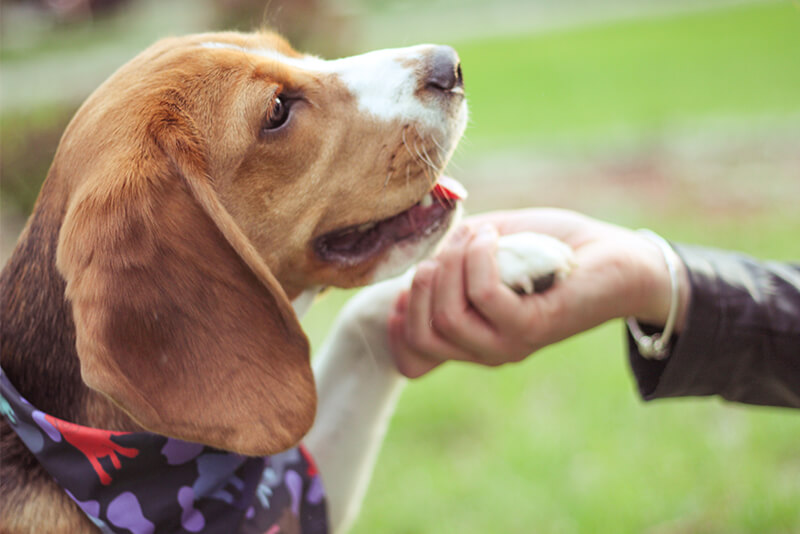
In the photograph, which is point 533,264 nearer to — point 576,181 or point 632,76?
point 576,181

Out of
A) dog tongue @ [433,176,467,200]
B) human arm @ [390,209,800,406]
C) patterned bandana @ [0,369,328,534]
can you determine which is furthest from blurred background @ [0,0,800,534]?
patterned bandana @ [0,369,328,534]

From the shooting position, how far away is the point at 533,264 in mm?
2434

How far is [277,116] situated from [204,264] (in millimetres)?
564

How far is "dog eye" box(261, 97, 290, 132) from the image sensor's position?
2.35 meters

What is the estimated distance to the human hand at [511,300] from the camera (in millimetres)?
2443

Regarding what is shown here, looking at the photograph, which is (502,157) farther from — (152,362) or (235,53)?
Answer: (152,362)

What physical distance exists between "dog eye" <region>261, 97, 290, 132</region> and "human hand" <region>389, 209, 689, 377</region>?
2.25 ft

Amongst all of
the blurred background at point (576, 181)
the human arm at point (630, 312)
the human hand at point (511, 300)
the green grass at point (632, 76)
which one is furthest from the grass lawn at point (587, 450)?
the green grass at point (632, 76)

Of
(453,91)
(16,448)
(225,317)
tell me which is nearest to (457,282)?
(453,91)

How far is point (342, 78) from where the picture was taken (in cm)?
247

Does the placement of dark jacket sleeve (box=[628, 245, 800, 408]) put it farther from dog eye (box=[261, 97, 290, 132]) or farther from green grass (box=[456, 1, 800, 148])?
green grass (box=[456, 1, 800, 148])

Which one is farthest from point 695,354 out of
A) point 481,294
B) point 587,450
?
point 587,450

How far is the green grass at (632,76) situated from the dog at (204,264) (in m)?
6.81

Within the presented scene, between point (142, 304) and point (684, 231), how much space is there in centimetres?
528
